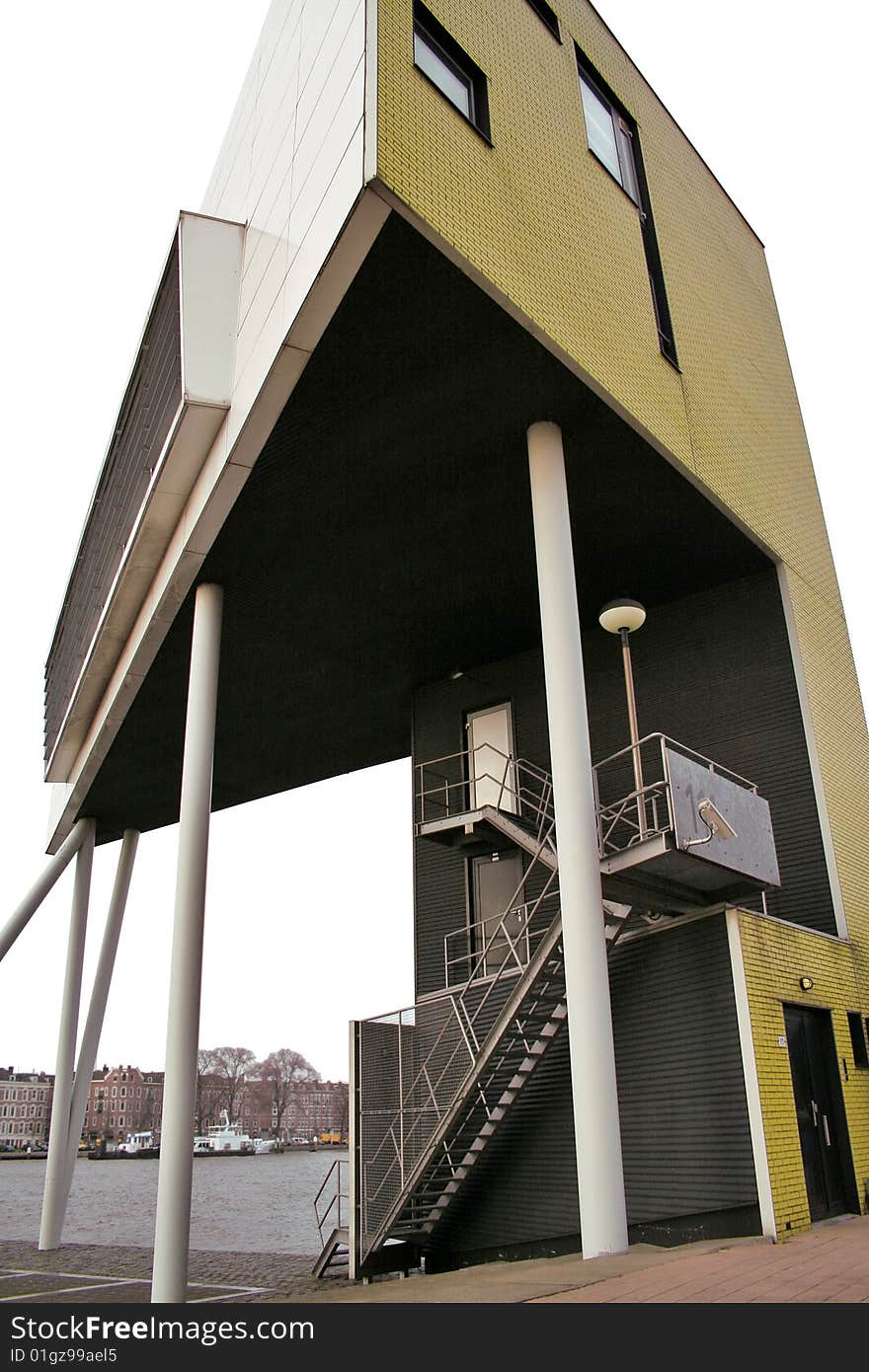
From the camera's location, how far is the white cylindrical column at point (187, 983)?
1100cm

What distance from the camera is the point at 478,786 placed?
55.5 feet

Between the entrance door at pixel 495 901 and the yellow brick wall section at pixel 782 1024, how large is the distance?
477 cm

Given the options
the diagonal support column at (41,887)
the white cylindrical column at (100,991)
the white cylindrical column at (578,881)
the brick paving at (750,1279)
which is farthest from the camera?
the white cylindrical column at (100,991)

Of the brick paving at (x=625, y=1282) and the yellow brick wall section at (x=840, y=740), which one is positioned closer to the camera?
the brick paving at (x=625, y=1282)

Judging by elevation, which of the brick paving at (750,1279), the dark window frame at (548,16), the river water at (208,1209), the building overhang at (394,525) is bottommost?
the river water at (208,1209)

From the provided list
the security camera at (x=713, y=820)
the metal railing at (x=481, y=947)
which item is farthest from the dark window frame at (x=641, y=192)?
the metal railing at (x=481, y=947)

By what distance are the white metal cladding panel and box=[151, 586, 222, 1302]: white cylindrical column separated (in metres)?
3.44

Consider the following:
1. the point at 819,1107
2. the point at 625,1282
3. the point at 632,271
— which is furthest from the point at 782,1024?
the point at 632,271

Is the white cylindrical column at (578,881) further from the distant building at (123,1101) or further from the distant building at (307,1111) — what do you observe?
the distant building at (123,1101)

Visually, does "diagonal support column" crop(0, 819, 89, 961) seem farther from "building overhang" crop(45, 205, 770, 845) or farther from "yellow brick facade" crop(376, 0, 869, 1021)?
"yellow brick facade" crop(376, 0, 869, 1021)

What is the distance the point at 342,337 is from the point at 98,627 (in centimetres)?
848

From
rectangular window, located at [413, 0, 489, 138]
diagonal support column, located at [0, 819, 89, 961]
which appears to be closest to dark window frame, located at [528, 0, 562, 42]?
rectangular window, located at [413, 0, 489, 138]

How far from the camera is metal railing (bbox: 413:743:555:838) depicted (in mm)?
15516
